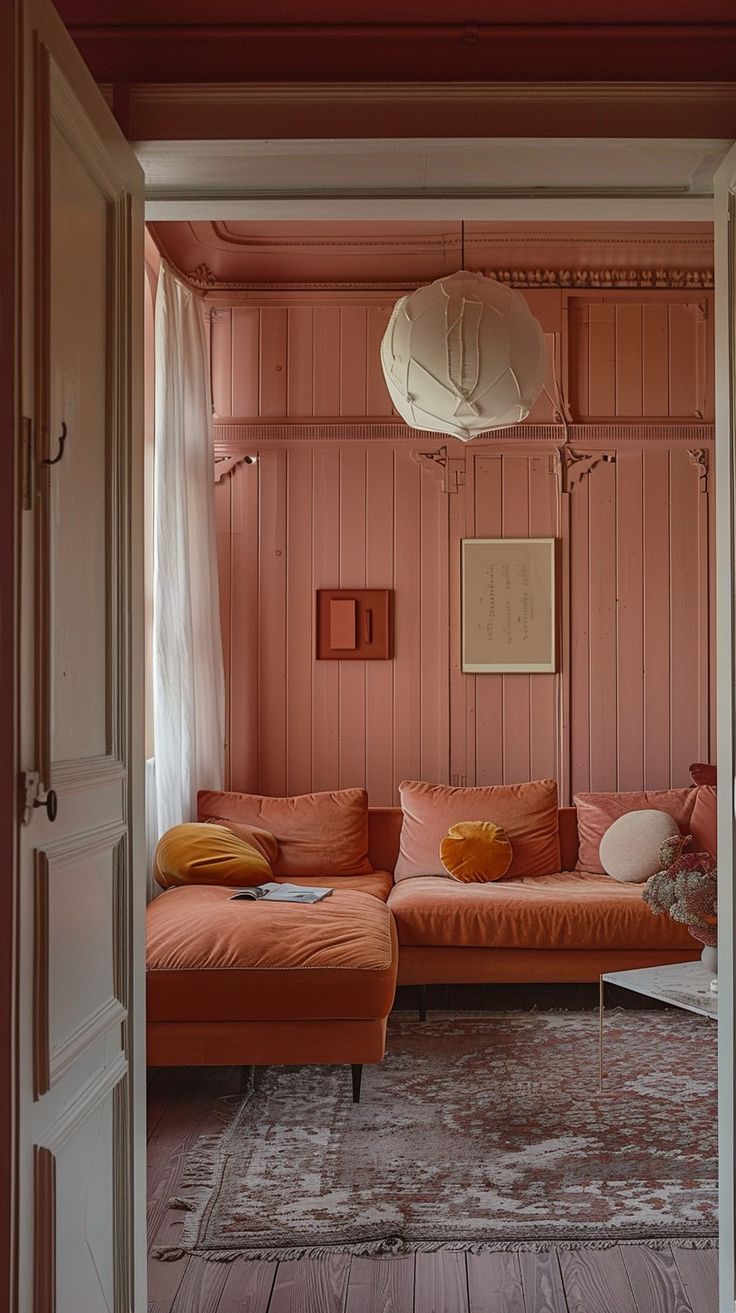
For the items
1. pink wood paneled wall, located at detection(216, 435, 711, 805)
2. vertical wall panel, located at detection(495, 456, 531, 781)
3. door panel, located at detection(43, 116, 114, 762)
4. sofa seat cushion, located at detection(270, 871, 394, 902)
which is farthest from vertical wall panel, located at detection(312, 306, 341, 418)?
door panel, located at detection(43, 116, 114, 762)

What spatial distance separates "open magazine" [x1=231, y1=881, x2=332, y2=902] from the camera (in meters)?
4.23

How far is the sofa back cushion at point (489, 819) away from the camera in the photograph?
4992 mm

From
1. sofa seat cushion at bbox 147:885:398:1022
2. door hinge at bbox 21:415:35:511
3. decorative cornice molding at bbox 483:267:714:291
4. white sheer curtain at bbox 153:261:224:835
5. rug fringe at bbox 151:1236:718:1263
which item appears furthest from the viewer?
decorative cornice molding at bbox 483:267:714:291

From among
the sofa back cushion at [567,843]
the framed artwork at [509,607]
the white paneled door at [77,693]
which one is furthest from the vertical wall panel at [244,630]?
the white paneled door at [77,693]

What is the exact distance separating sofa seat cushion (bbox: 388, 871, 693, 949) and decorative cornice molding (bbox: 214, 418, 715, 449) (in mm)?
2283

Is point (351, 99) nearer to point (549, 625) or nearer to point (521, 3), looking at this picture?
point (521, 3)

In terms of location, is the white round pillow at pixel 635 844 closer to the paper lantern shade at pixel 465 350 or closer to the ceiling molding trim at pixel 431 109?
the paper lantern shade at pixel 465 350

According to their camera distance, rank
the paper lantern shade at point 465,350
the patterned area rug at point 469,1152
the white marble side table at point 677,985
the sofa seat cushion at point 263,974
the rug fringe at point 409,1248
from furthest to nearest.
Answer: the sofa seat cushion at point 263,974 < the paper lantern shade at point 465,350 < the white marble side table at point 677,985 < the patterned area rug at point 469,1152 < the rug fringe at point 409,1248

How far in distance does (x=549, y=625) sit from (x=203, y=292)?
236cm

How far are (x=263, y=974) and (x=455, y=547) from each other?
8.83 feet

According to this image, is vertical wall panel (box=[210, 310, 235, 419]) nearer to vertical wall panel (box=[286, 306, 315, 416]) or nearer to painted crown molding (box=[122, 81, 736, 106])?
vertical wall panel (box=[286, 306, 315, 416])

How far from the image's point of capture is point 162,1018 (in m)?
3.38

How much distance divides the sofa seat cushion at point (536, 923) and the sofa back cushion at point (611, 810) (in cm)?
65

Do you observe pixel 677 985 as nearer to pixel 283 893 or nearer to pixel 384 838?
pixel 283 893
